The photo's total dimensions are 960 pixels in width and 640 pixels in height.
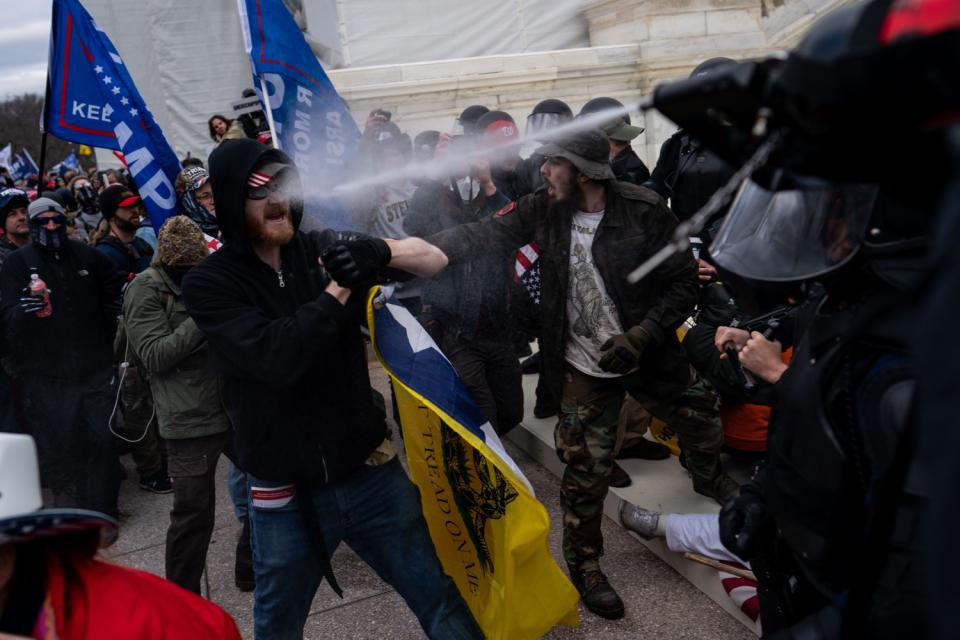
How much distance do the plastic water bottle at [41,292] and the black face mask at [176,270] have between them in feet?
4.28

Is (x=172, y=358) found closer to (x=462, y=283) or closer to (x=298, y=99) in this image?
(x=298, y=99)

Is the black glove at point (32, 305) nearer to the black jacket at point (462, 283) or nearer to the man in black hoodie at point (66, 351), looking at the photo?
the man in black hoodie at point (66, 351)

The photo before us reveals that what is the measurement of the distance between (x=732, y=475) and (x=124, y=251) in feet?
14.0

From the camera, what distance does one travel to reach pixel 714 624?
138 inches

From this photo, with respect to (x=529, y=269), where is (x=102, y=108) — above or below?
above

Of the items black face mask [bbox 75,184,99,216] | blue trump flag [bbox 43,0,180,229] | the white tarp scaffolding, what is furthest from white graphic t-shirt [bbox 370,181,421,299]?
black face mask [bbox 75,184,99,216]

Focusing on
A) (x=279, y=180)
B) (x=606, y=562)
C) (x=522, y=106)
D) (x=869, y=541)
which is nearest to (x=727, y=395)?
(x=606, y=562)

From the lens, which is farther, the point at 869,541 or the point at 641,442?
the point at 641,442

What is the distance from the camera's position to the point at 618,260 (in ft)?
12.1

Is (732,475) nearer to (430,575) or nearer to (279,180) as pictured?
(430,575)

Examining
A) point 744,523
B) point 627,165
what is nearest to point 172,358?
point 744,523

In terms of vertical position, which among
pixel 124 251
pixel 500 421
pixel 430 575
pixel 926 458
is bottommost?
pixel 500 421

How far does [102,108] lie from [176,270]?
1808 mm

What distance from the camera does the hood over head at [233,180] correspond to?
105 inches
